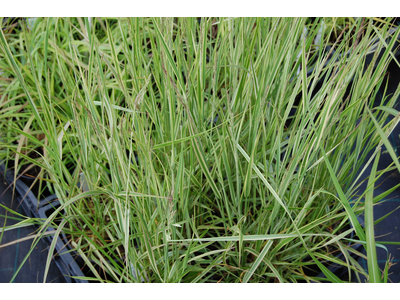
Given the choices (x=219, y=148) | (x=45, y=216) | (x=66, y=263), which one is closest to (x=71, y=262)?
(x=66, y=263)

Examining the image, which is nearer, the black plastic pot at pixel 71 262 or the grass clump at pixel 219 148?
the grass clump at pixel 219 148

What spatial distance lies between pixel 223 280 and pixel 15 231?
0.66 metres

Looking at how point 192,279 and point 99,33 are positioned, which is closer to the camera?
point 192,279

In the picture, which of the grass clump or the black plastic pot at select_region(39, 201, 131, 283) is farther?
the black plastic pot at select_region(39, 201, 131, 283)

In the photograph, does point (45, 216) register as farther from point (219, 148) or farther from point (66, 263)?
point (219, 148)

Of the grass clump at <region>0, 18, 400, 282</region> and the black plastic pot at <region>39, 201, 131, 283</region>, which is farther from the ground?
the grass clump at <region>0, 18, 400, 282</region>

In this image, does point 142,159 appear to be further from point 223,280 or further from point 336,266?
point 336,266

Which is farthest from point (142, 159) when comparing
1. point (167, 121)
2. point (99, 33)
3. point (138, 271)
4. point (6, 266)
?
point (99, 33)

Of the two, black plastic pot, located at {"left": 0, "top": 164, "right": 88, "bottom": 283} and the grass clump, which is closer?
the grass clump

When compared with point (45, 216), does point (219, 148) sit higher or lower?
higher

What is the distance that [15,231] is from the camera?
92 cm

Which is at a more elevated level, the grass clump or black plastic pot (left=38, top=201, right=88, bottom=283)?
the grass clump

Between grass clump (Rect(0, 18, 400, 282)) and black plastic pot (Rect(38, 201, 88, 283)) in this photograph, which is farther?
black plastic pot (Rect(38, 201, 88, 283))

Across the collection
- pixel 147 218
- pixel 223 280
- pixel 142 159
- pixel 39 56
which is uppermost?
pixel 39 56
